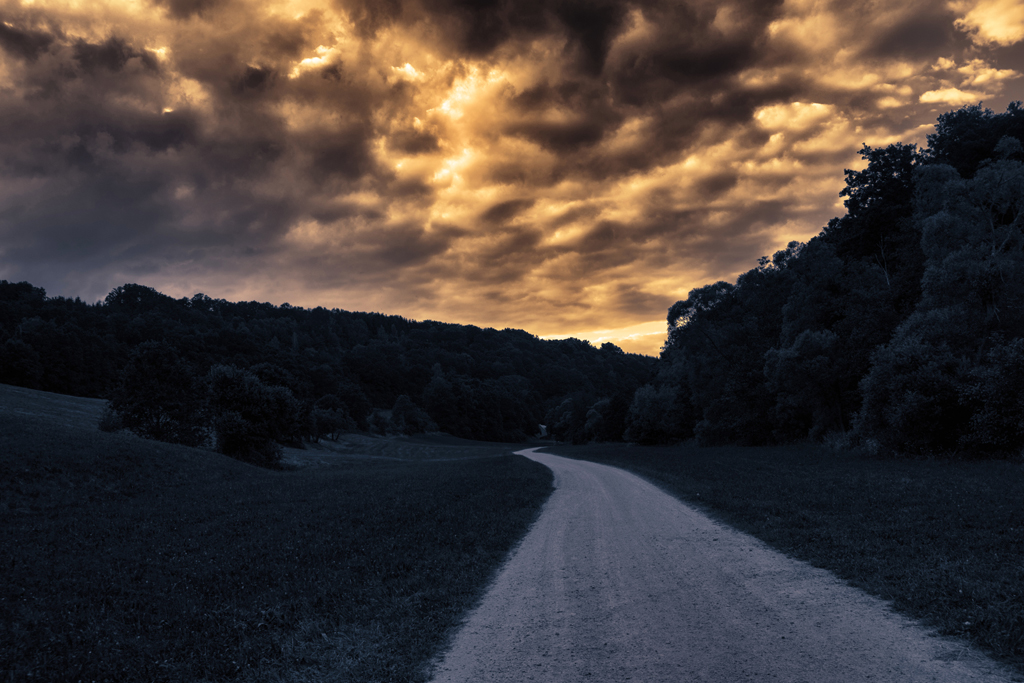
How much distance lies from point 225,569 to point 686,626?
9902 mm

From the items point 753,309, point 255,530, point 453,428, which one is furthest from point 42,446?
point 453,428

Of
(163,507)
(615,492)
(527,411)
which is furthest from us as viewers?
(527,411)

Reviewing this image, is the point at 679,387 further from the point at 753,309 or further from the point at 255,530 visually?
the point at 255,530

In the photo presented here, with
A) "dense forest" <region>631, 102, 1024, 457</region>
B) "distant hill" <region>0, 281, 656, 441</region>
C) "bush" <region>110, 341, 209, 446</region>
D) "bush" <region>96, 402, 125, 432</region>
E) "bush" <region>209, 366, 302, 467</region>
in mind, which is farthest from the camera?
"distant hill" <region>0, 281, 656, 441</region>

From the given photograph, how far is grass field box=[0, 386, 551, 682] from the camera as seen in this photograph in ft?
22.5

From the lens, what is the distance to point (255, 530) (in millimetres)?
16094

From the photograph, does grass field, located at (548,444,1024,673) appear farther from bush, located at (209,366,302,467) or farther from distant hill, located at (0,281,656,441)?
distant hill, located at (0,281,656,441)

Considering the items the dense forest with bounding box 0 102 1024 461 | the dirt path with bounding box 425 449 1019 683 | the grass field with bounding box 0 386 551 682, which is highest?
the dense forest with bounding box 0 102 1024 461

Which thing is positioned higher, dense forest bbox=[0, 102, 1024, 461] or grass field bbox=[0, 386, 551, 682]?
dense forest bbox=[0, 102, 1024, 461]

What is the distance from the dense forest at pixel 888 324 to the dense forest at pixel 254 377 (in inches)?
1335

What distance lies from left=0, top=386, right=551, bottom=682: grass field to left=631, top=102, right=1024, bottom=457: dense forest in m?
23.7

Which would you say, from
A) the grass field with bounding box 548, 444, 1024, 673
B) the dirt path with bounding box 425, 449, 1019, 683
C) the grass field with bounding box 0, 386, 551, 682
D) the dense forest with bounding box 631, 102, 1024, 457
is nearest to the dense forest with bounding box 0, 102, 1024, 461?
the dense forest with bounding box 631, 102, 1024, 457

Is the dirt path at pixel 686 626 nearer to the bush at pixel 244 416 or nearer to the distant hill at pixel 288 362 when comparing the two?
the bush at pixel 244 416

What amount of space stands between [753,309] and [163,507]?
58587mm
